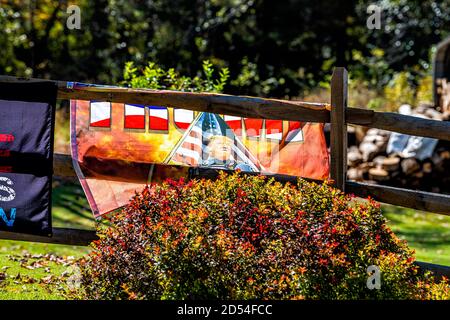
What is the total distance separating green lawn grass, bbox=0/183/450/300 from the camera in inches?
278

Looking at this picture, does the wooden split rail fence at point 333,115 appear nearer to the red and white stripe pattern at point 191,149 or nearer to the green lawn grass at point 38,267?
the red and white stripe pattern at point 191,149

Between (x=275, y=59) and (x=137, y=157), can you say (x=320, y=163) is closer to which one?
(x=137, y=157)

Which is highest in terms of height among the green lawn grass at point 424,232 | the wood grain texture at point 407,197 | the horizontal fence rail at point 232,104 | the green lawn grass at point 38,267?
the horizontal fence rail at point 232,104

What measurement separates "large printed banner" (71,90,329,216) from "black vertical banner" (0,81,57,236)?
1.35 feet

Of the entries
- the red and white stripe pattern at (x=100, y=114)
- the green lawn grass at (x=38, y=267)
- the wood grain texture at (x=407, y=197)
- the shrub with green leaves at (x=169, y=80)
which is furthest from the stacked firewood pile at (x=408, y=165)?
the red and white stripe pattern at (x=100, y=114)

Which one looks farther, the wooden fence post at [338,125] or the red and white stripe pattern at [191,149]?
the red and white stripe pattern at [191,149]

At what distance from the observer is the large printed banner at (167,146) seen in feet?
23.1

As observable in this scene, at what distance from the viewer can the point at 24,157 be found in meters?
6.80

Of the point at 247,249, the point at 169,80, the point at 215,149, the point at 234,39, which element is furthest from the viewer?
the point at 234,39

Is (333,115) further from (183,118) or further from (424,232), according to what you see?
(424,232)

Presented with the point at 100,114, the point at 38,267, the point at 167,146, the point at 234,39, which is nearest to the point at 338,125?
the point at 167,146

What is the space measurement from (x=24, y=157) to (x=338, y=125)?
2.75 meters

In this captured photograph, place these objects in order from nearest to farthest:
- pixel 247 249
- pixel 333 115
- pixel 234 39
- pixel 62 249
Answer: pixel 247 249 < pixel 333 115 < pixel 62 249 < pixel 234 39

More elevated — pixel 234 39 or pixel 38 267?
pixel 234 39
